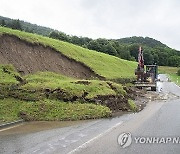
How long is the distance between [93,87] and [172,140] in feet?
36.5

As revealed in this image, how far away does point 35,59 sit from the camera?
29812mm

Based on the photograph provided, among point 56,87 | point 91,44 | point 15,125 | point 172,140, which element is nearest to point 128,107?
point 56,87

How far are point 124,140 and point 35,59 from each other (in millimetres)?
18974

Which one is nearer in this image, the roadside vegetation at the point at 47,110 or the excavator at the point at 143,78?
the roadside vegetation at the point at 47,110

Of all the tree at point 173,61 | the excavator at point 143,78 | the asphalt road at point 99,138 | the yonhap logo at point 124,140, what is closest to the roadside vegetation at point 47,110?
the asphalt road at point 99,138

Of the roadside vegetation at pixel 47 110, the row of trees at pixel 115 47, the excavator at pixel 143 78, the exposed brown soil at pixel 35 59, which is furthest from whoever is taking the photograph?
the row of trees at pixel 115 47

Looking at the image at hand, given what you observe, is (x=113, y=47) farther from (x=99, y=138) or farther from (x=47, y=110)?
(x=99, y=138)

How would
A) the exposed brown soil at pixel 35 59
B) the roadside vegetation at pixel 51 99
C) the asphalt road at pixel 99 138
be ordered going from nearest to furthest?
the asphalt road at pixel 99 138
the roadside vegetation at pixel 51 99
the exposed brown soil at pixel 35 59

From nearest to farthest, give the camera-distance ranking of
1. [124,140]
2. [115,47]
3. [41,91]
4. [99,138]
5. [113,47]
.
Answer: [124,140]
[99,138]
[41,91]
[113,47]
[115,47]

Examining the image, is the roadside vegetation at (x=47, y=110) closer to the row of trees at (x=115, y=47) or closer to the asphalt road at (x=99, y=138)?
the asphalt road at (x=99, y=138)

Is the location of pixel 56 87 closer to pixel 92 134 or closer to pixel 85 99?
pixel 85 99

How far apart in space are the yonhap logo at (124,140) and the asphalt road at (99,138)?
7 centimetres

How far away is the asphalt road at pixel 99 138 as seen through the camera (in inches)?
420

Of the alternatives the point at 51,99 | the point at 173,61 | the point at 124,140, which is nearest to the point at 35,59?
the point at 51,99
